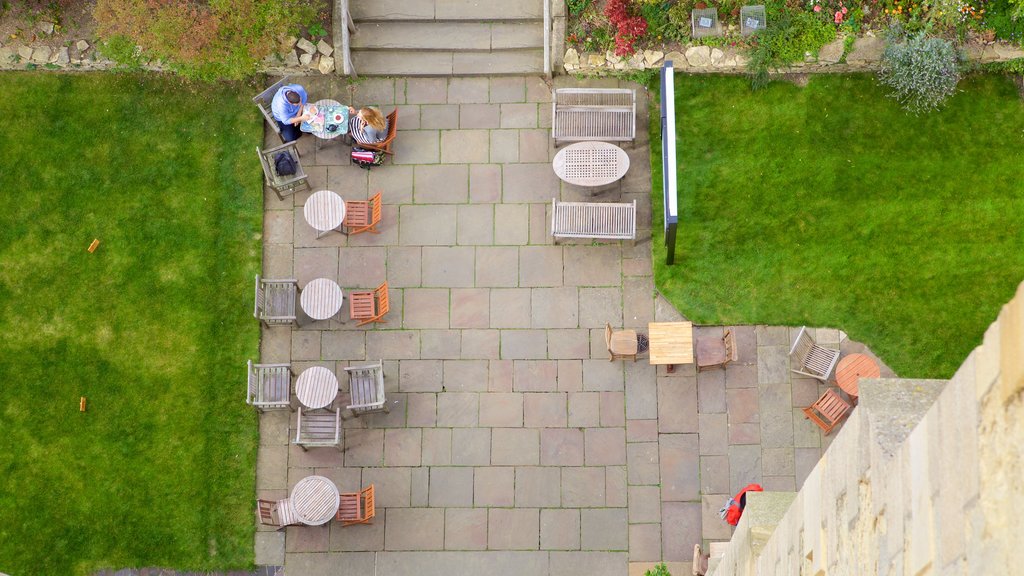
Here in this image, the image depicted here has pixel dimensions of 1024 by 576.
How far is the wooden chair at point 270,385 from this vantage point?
44.4ft

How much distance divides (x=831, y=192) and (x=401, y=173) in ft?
21.3

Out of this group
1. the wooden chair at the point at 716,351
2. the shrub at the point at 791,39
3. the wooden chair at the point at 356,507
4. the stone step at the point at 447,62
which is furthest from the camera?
the stone step at the point at 447,62

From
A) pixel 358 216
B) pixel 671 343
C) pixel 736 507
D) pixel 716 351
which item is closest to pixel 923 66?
pixel 716 351

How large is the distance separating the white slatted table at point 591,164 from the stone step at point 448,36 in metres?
2.08

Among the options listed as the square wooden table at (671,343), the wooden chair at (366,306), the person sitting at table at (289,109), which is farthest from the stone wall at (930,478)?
the person sitting at table at (289,109)

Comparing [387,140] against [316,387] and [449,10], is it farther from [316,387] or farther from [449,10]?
[316,387]

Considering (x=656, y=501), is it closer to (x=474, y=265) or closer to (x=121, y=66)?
(x=474, y=265)

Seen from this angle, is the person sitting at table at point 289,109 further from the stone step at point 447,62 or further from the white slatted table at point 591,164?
the white slatted table at point 591,164

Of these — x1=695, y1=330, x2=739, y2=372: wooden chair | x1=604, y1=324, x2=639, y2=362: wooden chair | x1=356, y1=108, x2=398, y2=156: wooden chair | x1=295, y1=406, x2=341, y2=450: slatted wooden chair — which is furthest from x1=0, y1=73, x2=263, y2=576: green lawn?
x1=695, y1=330, x2=739, y2=372: wooden chair

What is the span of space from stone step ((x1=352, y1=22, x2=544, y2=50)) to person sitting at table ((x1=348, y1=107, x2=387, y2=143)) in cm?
141

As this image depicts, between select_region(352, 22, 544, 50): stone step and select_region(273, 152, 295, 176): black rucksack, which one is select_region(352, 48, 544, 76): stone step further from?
select_region(273, 152, 295, 176): black rucksack

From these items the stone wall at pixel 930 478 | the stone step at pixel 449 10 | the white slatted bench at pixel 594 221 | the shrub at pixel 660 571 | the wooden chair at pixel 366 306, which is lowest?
the shrub at pixel 660 571

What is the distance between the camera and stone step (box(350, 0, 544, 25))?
50.3 ft

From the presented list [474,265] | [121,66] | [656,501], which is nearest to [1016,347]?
[656,501]
